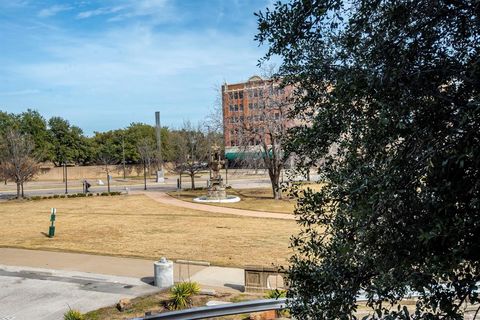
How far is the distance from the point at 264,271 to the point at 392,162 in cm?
744

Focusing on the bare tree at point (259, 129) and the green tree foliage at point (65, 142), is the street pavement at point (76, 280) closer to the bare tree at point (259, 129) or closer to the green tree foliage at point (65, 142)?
the bare tree at point (259, 129)

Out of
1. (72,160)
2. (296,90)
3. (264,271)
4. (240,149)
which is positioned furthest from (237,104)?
(72,160)

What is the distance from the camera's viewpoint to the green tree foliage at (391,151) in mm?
2441

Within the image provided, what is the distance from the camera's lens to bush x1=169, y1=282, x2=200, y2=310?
29.0 feet

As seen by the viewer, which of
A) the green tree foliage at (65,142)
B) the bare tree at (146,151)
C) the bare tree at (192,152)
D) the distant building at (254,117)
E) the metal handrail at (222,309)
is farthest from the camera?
the green tree foliage at (65,142)

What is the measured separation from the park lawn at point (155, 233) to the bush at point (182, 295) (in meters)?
3.45

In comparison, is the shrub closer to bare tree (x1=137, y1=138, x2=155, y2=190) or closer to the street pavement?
the street pavement

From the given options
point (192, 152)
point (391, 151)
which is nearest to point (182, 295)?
point (391, 151)

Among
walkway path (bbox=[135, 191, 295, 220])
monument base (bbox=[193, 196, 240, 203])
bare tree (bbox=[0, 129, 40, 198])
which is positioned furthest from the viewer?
bare tree (bbox=[0, 129, 40, 198])

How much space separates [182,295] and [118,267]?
4203 millimetres

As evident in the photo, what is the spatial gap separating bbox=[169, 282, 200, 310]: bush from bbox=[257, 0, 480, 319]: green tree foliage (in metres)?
6.06

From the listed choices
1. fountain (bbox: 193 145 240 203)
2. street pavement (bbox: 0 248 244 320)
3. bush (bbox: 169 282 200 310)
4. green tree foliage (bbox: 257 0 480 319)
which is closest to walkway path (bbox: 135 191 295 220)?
fountain (bbox: 193 145 240 203)

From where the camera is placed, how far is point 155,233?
59.9ft

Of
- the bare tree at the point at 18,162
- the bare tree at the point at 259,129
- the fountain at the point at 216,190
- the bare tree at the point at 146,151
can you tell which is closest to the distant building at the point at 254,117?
the bare tree at the point at 259,129
